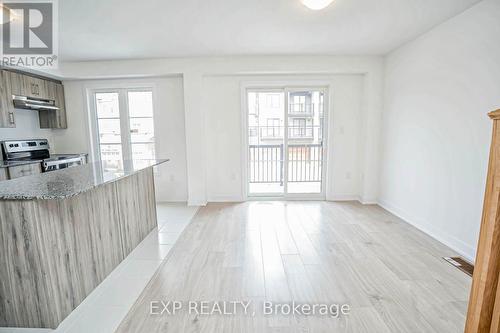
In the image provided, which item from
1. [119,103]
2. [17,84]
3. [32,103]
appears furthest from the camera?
[119,103]

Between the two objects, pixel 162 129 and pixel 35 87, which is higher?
pixel 35 87

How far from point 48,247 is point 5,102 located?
10.5 ft

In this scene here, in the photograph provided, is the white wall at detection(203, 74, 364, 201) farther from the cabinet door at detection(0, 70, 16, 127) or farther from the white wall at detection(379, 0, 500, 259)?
the cabinet door at detection(0, 70, 16, 127)

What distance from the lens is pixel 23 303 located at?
1.63m

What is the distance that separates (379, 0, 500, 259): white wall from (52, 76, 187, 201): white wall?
12.4 feet

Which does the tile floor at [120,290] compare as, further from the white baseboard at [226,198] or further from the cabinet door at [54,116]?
the cabinet door at [54,116]

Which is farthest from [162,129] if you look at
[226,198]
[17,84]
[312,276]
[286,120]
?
[312,276]

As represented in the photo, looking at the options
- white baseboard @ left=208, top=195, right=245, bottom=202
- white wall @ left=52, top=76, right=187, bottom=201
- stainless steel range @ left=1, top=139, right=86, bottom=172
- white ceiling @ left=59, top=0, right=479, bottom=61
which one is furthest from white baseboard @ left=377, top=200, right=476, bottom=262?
stainless steel range @ left=1, top=139, right=86, bottom=172

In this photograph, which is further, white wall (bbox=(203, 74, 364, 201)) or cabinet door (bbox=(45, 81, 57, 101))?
white wall (bbox=(203, 74, 364, 201))

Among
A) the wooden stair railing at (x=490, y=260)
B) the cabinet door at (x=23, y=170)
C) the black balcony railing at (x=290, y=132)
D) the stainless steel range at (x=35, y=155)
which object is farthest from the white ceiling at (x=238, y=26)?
the wooden stair railing at (x=490, y=260)

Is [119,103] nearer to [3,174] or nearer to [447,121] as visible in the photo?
[3,174]

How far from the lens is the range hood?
3567 mm

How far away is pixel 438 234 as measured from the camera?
288 centimetres

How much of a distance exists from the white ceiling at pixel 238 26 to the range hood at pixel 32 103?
0.83 metres
